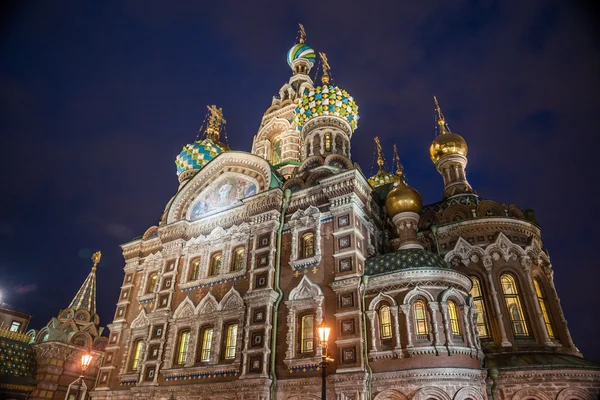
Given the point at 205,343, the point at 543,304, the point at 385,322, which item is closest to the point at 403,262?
the point at 385,322

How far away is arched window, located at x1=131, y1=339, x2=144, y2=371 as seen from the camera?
1664 cm

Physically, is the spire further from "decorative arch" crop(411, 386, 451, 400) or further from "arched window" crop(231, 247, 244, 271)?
"decorative arch" crop(411, 386, 451, 400)

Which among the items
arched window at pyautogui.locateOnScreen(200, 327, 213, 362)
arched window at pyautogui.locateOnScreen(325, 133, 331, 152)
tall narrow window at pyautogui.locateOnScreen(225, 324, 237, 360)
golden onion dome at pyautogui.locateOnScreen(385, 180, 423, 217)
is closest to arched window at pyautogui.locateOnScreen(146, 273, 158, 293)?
arched window at pyautogui.locateOnScreen(200, 327, 213, 362)

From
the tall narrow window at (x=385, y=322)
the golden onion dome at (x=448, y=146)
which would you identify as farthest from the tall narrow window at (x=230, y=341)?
the golden onion dome at (x=448, y=146)

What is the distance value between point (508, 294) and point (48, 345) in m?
22.2

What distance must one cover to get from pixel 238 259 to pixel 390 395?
26.1 feet

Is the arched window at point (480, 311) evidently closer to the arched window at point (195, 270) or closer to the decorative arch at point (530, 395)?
the decorative arch at point (530, 395)

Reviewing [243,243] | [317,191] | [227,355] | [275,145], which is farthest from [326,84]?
[227,355]

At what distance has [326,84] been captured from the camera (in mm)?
22172

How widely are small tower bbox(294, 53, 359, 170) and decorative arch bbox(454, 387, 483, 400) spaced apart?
38.7ft

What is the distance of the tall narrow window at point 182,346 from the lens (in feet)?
50.6

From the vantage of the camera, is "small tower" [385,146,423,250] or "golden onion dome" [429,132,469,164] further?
"golden onion dome" [429,132,469,164]

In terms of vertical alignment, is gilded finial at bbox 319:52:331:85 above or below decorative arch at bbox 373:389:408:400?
above

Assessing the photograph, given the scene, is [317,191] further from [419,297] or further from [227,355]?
[227,355]
